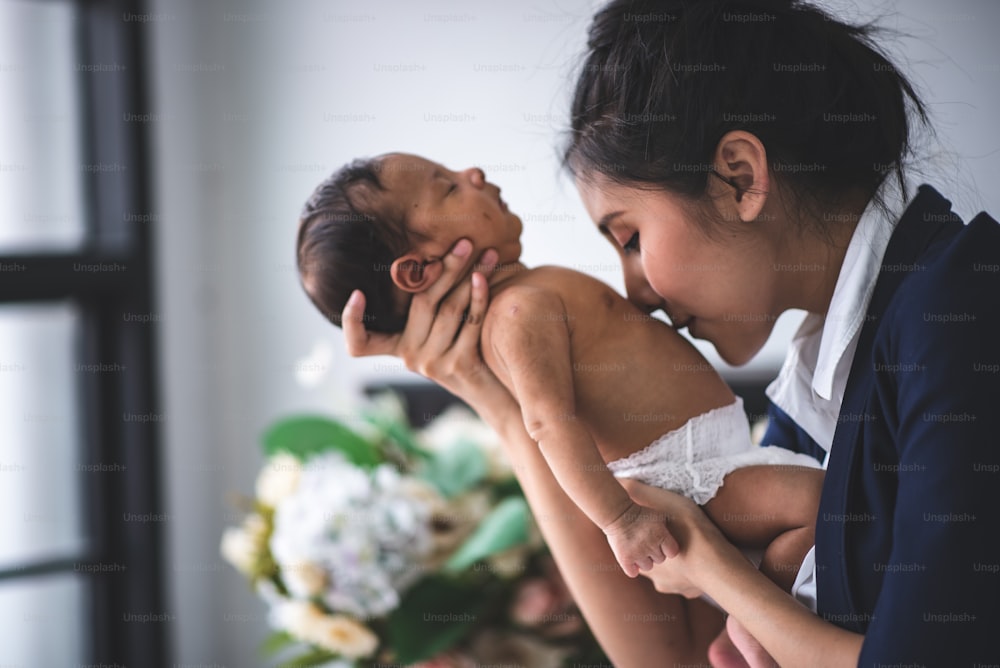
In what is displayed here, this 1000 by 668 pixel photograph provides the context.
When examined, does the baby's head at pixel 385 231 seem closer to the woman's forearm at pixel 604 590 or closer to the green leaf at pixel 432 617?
the woman's forearm at pixel 604 590

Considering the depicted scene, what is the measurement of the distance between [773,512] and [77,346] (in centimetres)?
235

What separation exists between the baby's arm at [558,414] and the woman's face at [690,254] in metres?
0.11

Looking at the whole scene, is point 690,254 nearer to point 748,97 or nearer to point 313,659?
point 748,97

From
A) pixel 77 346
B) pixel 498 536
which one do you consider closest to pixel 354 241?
pixel 498 536

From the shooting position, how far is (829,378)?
34.4 inches

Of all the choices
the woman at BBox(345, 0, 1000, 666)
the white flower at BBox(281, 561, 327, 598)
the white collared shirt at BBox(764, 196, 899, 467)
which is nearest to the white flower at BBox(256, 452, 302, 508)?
the white flower at BBox(281, 561, 327, 598)

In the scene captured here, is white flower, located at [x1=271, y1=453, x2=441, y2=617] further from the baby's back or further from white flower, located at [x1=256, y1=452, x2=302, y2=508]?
the baby's back

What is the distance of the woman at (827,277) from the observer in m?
0.68

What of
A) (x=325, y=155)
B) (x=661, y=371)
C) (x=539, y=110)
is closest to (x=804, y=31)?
(x=661, y=371)

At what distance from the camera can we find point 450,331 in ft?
3.33

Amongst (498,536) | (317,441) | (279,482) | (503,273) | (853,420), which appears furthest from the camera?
(317,441)

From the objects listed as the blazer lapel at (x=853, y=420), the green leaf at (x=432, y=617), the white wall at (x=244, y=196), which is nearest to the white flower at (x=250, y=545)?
the green leaf at (x=432, y=617)

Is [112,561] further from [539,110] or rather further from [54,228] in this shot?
[539,110]

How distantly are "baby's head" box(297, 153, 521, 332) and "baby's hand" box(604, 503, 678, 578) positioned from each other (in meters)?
0.33
